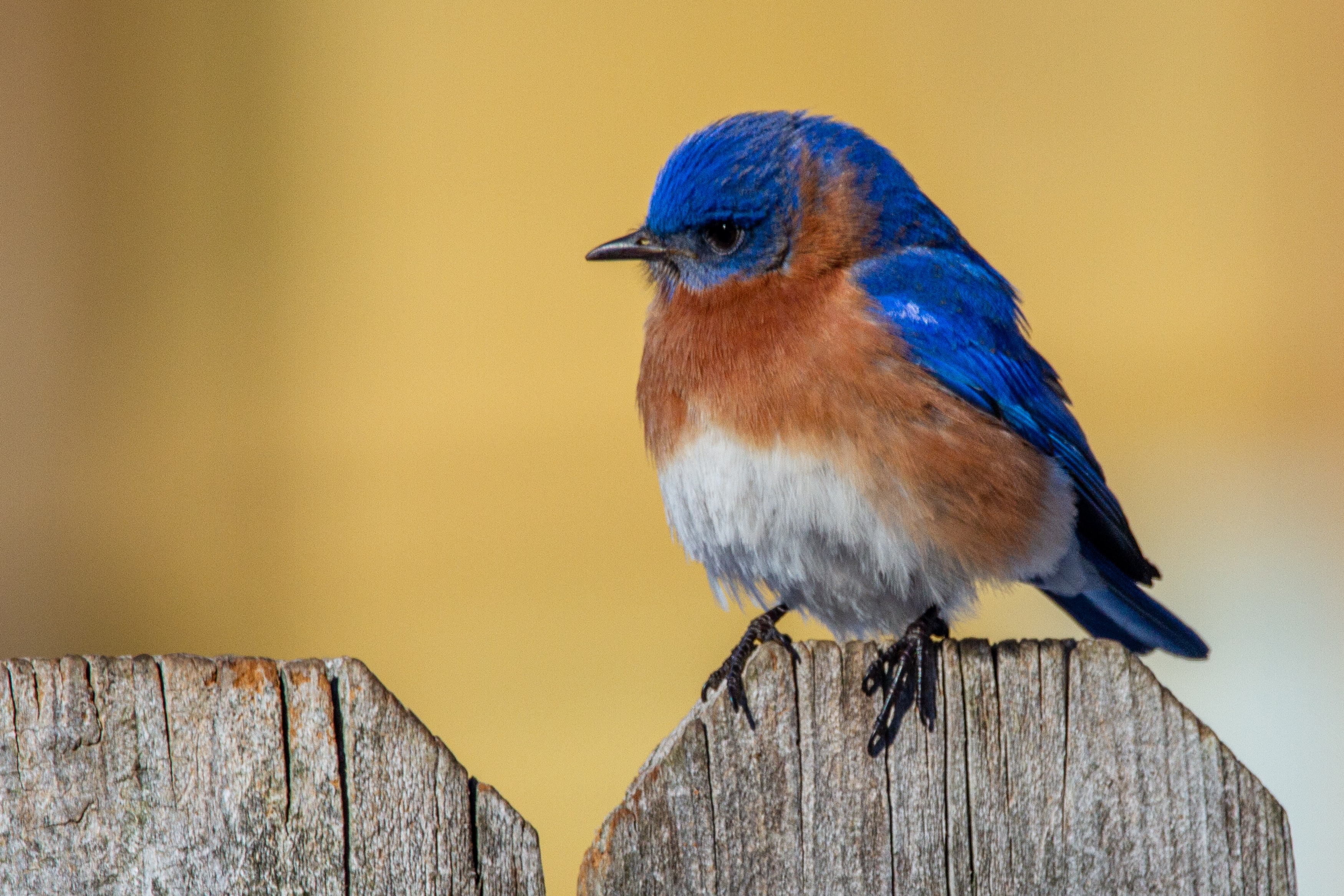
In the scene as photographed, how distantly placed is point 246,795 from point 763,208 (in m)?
2.14

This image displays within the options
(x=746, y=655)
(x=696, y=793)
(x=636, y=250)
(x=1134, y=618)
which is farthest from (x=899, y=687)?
(x=1134, y=618)

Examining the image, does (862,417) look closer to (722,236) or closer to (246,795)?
(722,236)

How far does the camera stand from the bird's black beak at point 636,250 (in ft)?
12.1

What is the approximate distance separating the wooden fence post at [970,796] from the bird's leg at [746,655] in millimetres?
16

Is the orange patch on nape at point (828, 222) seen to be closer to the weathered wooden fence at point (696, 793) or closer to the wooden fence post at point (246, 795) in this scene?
the weathered wooden fence at point (696, 793)

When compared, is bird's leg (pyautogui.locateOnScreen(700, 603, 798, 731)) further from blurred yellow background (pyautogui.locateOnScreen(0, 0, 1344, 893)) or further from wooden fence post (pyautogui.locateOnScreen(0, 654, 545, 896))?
blurred yellow background (pyautogui.locateOnScreen(0, 0, 1344, 893))

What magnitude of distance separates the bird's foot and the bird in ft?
1.17

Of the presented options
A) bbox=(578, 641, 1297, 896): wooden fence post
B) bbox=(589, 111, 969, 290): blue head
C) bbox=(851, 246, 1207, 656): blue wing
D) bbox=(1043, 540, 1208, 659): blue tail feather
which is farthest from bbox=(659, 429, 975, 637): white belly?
bbox=(578, 641, 1297, 896): wooden fence post

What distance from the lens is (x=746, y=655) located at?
312 centimetres

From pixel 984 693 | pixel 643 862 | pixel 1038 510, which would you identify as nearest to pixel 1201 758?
pixel 984 693

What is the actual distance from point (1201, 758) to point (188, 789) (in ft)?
4.99

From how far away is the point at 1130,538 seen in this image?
366 cm

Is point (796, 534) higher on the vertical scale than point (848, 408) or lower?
lower

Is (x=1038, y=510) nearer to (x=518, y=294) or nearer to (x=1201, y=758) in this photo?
(x=1201, y=758)
